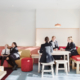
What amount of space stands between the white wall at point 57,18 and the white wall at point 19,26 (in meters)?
0.47

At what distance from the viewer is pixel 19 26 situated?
25.8 ft

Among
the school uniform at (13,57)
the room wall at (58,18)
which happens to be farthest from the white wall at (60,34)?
the school uniform at (13,57)

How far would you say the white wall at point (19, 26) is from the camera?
7.86m

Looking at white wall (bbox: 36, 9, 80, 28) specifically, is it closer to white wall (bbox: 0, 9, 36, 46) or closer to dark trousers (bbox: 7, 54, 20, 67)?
white wall (bbox: 0, 9, 36, 46)

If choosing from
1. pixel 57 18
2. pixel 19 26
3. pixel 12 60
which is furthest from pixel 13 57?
pixel 57 18

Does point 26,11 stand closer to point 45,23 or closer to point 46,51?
point 45,23

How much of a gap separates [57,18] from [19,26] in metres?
2.47

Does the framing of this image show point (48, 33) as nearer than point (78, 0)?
No

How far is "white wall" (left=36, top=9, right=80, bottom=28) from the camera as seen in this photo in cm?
759

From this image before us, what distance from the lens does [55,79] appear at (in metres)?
4.31

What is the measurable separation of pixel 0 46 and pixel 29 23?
2337 mm

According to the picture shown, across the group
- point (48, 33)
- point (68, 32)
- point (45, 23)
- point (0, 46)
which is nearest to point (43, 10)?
point (45, 23)

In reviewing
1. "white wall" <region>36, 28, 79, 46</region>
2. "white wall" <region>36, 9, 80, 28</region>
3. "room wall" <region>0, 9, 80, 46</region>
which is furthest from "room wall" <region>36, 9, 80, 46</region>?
"room wall" <region>0, 9, 80, 46</region>

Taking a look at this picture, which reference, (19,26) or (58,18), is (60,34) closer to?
(58,18)
